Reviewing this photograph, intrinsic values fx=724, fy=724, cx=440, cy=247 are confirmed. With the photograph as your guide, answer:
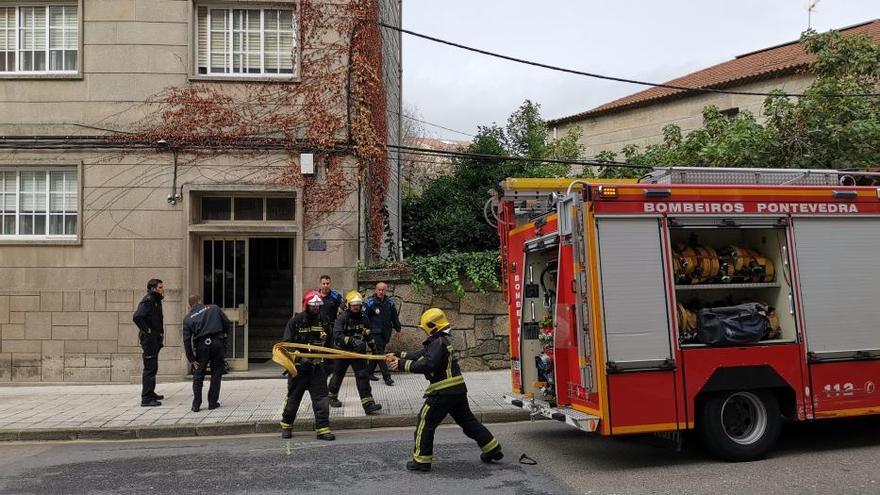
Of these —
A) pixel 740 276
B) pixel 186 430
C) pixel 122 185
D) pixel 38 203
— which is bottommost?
pixel 186 430

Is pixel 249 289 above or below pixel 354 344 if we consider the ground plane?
above

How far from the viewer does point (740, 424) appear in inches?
272

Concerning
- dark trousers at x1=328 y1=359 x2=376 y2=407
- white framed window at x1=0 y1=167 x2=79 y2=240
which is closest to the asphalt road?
dark trousers at x1=328 y1=359 x2=376 y2=407

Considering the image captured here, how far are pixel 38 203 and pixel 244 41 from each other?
450 cm

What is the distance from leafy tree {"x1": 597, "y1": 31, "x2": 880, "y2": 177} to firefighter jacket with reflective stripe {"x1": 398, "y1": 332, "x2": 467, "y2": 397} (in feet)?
30.8

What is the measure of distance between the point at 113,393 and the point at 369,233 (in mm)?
4905

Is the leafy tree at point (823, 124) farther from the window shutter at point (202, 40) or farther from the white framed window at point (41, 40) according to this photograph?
the white framed window at point (41, 40)

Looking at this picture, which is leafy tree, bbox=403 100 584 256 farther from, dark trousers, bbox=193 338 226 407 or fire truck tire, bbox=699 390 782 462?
fire truck tire, bbox=699 390 782 462

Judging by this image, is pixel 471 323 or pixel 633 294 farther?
pixel 471 323

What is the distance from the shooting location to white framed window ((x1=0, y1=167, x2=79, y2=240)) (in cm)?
1241

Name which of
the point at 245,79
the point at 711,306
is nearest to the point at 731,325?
the point at 711,306

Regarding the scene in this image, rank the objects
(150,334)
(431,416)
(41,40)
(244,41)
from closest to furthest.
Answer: (431,416), (150,334), (41,40), (244,41)

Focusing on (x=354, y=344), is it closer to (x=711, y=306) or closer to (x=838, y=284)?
(x=711, y=306)

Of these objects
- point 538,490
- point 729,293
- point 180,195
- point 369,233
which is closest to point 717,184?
point 729,293
